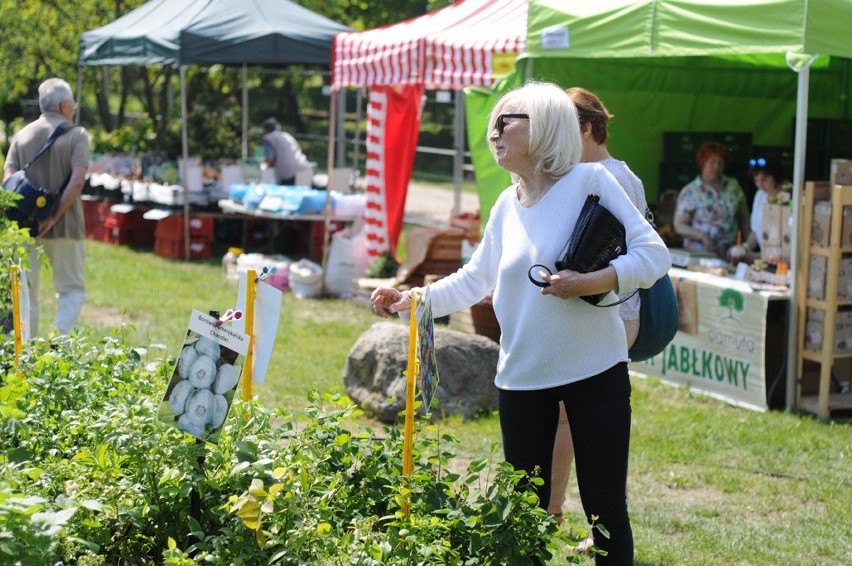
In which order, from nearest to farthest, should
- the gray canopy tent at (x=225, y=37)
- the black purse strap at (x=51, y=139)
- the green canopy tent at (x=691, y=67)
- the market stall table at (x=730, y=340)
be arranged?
1. the green canopy tent at (x=691, y=67)
2. the market stall table at (x=730, y=340)
3. the black purse strap at (x=51, y=139)
4. the gray canopy tent at (x=225, y=37)

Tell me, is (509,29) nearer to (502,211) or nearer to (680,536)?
(680,536)

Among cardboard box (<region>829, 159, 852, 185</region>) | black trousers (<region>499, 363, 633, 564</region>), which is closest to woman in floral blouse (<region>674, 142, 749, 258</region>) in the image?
cardboard box (<region>829, 159, 852, 185</region>)

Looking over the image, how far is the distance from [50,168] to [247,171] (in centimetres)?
682

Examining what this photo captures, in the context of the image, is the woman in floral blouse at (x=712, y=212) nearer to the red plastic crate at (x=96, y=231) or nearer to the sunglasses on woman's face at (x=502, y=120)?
the sunglasses on woman's face at (x=502, y=120)

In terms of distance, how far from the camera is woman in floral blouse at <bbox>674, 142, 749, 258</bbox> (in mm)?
8461

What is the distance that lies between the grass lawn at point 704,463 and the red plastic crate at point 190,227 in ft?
12.2

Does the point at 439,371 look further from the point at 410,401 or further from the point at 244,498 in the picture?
the point at 244,498

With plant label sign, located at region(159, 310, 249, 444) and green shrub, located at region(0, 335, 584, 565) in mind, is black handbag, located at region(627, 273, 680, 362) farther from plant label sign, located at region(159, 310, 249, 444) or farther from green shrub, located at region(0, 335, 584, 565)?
plant label sign, located at region(159, 310, 249, 444)

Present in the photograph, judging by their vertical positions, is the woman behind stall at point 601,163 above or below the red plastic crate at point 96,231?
above

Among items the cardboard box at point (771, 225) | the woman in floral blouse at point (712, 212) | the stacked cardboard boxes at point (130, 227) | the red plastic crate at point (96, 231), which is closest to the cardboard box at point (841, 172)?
the cardboard box at point (771, 225)

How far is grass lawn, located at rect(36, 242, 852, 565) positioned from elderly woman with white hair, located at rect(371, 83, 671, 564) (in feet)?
1.90

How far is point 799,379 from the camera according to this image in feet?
22.2

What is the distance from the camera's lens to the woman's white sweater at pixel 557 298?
3.04 m

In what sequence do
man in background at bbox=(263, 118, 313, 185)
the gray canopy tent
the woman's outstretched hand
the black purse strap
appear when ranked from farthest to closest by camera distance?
man in background at bbox=(263, 118, 313, 185)
the gray canopy tent
the black purse strap
the woman's outstretched hand
